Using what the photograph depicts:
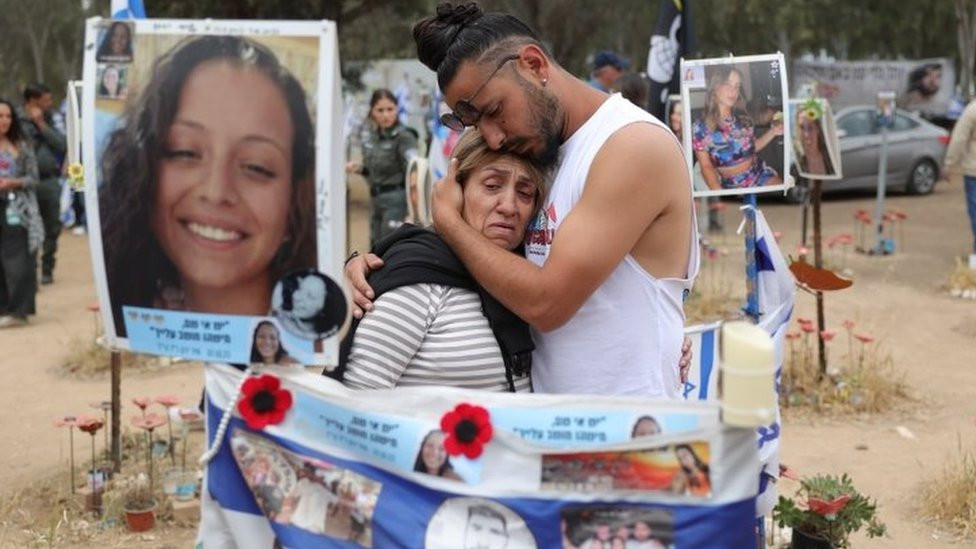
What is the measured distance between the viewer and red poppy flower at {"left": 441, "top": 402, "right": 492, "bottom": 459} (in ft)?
7.27

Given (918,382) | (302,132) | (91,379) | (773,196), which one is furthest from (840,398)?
(773,196)

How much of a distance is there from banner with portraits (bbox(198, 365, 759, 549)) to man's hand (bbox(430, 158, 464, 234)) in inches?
15.5

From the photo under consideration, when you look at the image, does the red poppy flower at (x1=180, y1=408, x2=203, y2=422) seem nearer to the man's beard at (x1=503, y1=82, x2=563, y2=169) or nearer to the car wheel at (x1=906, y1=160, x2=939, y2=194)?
the man's beard at (x1=503, y1=82, x2=563, y2=169)

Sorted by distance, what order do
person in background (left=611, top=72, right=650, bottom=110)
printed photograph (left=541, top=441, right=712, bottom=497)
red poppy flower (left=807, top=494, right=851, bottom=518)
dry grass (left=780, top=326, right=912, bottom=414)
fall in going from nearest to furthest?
printed photograph (left=541, top=441, right=712, bottom=497)
red poppy flower (left=807, top=494, right=851, bottom=518)
dry grass (left=780, top=326, right=912, bottom=414)
person in background (left=611, top=72, right=650, bottom=110)

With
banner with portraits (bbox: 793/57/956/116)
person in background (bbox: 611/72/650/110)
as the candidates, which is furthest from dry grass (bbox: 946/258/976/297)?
banner with portraits (bbox: 793/57/956/116)

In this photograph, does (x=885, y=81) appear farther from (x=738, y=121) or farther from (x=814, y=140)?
(x=738, y=121)

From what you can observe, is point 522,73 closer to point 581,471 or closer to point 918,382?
point 581,471

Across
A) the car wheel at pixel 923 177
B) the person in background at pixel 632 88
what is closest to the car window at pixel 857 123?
the car wheel at pixel 923 177

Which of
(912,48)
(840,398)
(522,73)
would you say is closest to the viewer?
(522,73)

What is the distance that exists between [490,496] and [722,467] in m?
0.43

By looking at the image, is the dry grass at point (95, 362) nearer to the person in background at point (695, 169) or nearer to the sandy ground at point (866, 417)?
the sandy ground at point (866, 417)

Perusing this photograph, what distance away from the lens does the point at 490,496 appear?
2.21 meters

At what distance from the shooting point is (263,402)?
7.70 ft

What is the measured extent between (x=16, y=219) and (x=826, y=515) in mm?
7402
